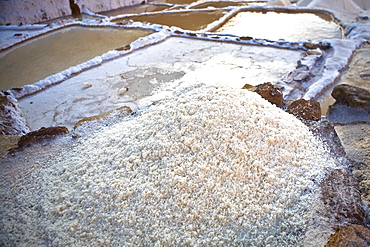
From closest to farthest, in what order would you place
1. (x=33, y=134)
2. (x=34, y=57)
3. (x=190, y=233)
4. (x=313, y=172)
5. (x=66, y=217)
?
(x=190, y=233) → (x=66, y=217) → (x=313, y=172) → (x=33, y=134) → (x=34, y=57)

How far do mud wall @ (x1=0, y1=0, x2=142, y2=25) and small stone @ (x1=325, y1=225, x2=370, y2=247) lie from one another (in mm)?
6061

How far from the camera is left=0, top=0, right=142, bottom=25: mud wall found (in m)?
5.43

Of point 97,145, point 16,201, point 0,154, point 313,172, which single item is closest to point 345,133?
point 313,172

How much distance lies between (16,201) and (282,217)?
1.16m

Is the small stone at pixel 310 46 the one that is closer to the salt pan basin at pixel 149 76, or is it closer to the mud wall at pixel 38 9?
the salt pan basin at pixel 149 76

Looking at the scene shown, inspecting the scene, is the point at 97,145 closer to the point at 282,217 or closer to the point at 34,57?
the point at 282,217

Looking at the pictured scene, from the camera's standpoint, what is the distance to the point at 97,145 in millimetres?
1656

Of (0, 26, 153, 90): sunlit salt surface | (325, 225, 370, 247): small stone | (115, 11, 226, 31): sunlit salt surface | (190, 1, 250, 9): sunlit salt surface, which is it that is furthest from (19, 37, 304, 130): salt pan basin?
(190, 1, 250, 9): sunlit salt surface

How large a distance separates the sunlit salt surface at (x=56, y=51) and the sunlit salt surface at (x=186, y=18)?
0.76 m

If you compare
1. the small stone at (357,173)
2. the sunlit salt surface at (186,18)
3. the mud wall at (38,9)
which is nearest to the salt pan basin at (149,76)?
the small stone at (357,173)

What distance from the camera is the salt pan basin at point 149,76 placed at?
2.69 m

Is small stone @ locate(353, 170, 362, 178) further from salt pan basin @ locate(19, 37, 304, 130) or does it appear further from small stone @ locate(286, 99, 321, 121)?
salt pan basin @ locate(19, 37, 304, 130)

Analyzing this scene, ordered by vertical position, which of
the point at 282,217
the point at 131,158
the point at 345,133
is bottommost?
the point at 345,133

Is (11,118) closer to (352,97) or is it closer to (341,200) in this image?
(341,200)
